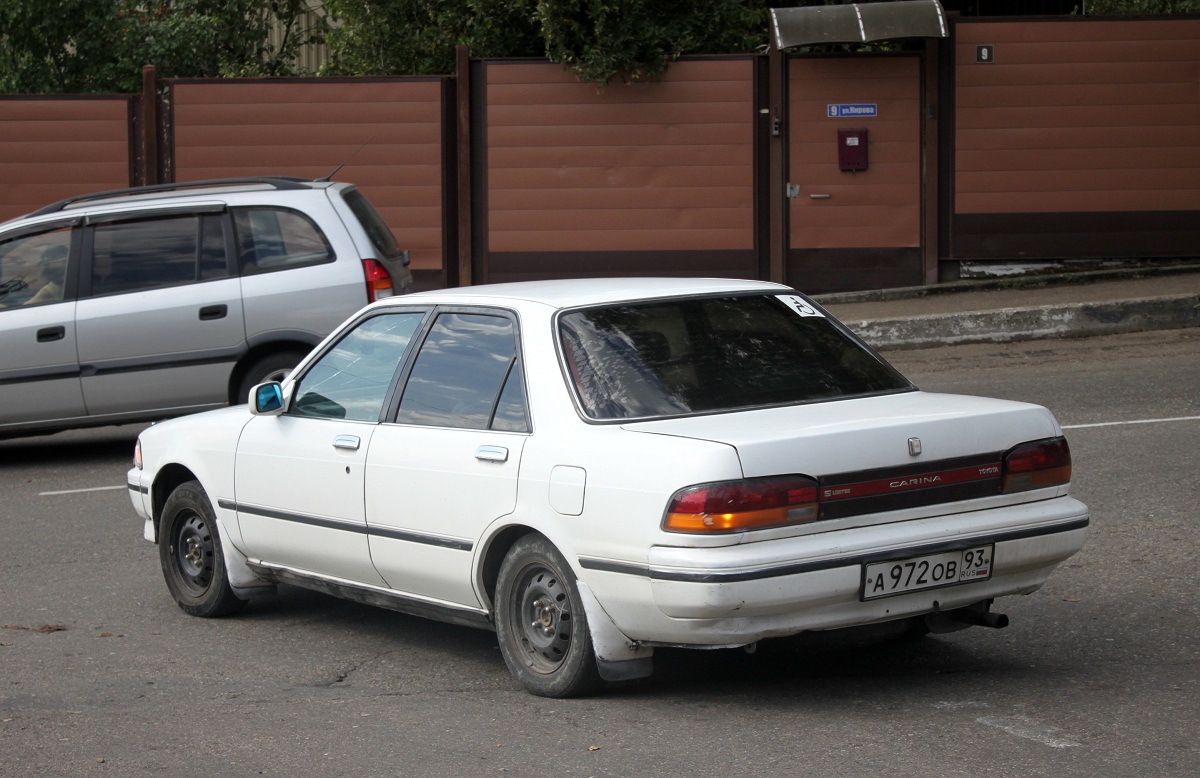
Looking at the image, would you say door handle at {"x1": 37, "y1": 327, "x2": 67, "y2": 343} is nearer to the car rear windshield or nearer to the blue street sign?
the car rear windshield

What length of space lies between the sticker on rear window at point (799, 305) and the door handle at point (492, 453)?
136 centimetres

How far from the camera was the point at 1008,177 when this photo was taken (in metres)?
16.4

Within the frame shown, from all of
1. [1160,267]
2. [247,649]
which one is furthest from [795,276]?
[247,649]

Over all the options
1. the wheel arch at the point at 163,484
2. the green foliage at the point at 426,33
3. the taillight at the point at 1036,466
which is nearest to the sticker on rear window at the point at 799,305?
the taillight at the point at 1036,466

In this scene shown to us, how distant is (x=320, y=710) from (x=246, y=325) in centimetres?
577

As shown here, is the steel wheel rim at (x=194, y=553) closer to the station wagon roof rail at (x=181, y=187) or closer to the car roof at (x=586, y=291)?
the car roof at (x=586, y=291)

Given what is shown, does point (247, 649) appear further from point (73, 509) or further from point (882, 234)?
point (882, 234)

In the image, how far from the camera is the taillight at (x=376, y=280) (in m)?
10.6

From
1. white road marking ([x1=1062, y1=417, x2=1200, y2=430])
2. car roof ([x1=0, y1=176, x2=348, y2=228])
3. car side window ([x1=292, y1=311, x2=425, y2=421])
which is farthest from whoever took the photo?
car roof ([x1=0, y1=176, x2=348, y2=228])

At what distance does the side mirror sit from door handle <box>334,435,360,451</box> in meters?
0.49

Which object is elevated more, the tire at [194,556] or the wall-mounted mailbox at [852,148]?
the wall-mounted mailbox at [852,148]

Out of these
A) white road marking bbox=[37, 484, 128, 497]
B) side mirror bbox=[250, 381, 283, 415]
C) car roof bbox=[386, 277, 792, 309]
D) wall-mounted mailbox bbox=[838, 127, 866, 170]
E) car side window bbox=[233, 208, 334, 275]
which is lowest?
white road marking bbox=[37, 484, 128, 497]

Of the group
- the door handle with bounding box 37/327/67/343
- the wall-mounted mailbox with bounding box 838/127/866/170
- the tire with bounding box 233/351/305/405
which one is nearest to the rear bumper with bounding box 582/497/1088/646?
the tire with bounding box 233/351/305/405

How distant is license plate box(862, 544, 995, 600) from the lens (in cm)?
481
